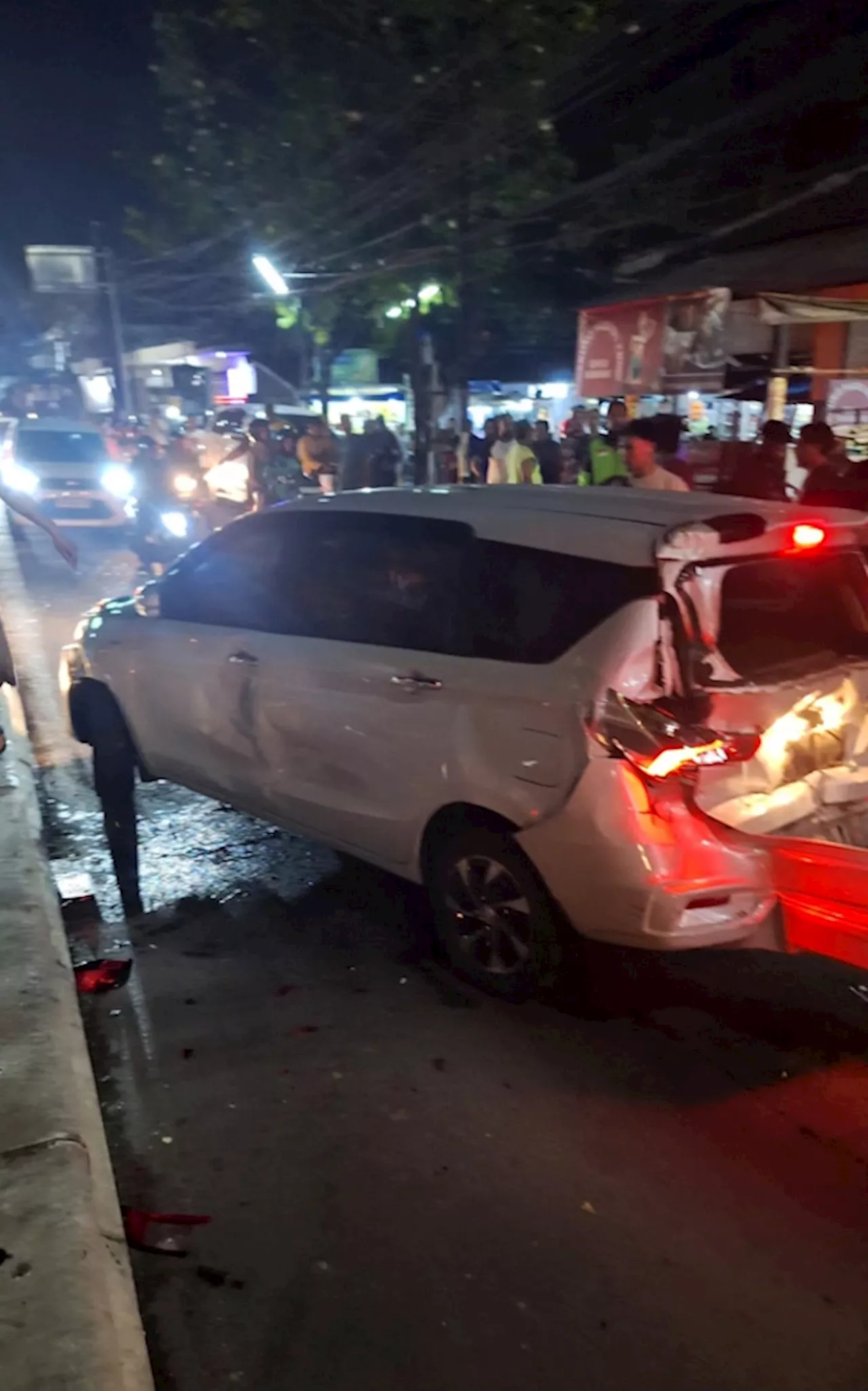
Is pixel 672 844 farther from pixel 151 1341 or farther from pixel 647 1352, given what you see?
pixel 151 1341

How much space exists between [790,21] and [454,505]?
40.6 feet

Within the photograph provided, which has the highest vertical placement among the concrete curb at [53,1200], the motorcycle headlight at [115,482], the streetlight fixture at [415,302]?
the streetlight fixture at [415,302]

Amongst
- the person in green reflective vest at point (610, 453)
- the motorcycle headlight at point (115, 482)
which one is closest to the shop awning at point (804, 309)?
the person in green reflective vest at point (610, 453)

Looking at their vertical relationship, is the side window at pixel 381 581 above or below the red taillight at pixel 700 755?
above

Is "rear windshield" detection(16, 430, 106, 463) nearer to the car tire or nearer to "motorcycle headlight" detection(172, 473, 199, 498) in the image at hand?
"motorcycle headlight" detection(172, 473, 199, 498)

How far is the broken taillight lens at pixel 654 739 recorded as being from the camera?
138 inches

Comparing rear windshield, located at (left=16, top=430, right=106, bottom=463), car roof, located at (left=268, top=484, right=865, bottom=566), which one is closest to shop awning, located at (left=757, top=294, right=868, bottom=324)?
car roof, located at (left=268, top=484, right=865, bottom=566)

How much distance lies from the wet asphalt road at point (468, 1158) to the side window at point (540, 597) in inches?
54.0

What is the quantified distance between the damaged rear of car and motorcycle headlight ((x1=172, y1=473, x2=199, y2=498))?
10.6 m

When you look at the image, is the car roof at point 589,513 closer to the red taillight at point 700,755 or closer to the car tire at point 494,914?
the red taillight at point 700,755

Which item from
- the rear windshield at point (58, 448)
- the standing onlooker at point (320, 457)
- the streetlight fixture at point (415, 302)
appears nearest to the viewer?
the standing onlooker at point (320, 457)

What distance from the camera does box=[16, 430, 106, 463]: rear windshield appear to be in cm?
1669

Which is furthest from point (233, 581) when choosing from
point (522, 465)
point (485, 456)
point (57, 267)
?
point (57, 267)

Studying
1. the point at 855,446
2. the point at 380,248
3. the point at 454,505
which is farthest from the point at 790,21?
the point at 454,505
